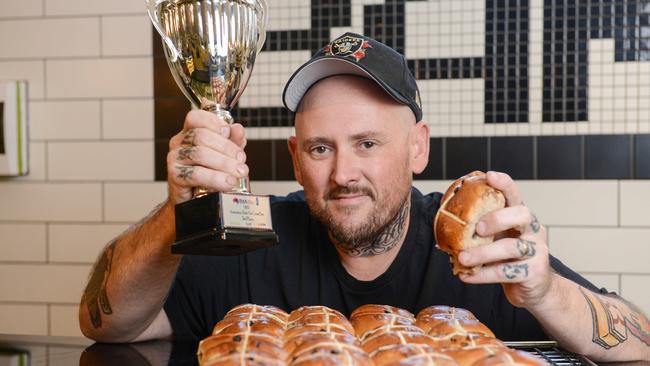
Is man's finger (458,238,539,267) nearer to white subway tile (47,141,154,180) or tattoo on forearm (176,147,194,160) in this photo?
tattoo on forearm (176,147,194,160)

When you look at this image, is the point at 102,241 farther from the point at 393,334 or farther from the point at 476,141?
the point at 393,334

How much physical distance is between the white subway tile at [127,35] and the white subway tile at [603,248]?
142 cm

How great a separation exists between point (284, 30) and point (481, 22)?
23.9 inches

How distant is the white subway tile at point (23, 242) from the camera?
7.52 ft

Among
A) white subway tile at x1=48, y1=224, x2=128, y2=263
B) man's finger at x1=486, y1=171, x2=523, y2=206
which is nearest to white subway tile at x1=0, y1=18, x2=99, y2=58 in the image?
white subway tile at x1=48, y1=224, x2=128, y2=263

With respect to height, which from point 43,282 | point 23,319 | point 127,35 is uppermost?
point 127,35

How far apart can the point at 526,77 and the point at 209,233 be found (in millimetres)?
1356

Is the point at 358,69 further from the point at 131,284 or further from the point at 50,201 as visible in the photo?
the point at 50,201

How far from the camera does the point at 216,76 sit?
100 cm

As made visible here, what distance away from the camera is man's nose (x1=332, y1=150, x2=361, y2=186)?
131 cm

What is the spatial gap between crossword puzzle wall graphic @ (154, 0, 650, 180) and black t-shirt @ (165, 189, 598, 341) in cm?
56

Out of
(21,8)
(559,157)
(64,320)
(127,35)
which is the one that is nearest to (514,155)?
(559,157)

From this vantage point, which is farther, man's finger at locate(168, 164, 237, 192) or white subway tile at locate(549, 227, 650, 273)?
Result: white subway tile at locate(549, 227, 650, 273)

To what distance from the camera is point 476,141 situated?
2.00 m
